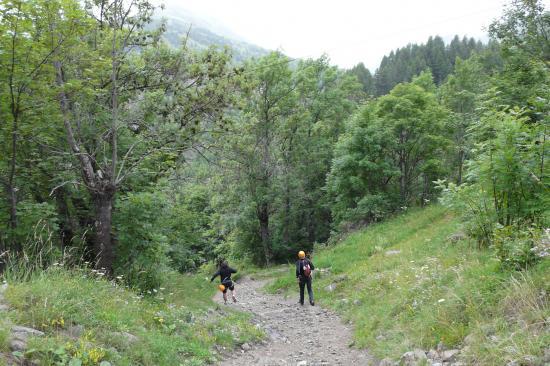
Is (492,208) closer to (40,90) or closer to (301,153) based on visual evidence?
(40,90)

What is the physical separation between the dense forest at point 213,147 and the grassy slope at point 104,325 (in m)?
0.76

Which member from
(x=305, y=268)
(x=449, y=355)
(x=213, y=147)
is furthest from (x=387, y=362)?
(x=213, y=147)

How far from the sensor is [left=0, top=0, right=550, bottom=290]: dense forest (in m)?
7.90

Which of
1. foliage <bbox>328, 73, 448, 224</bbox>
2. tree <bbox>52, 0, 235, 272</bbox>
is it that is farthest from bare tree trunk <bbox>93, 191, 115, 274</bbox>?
foliage <bbox>328, 73, 448, 224</bbox>

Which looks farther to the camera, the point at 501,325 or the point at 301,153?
the point at 301,153

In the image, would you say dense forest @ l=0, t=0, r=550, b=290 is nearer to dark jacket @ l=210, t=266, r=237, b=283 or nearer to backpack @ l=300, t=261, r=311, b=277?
dark jacket @ l=210, t=266, r=237, b=283

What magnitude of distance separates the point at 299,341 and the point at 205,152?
37.4 feet

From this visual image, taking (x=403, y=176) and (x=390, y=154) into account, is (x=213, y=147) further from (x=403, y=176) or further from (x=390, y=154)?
(x=403, y=176)

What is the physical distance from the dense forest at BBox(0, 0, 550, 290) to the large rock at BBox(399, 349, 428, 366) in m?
1.93

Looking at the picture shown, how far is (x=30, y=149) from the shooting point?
1040 cm

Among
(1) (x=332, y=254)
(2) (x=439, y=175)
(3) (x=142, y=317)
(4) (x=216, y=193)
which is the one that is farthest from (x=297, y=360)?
(4) (x=216, y=193)

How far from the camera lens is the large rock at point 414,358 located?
569 cm

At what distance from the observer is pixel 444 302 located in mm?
6707

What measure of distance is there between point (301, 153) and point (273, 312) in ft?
62.3
